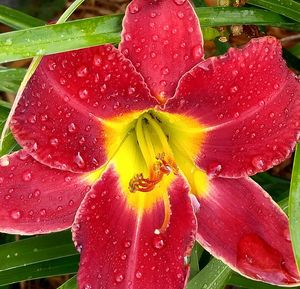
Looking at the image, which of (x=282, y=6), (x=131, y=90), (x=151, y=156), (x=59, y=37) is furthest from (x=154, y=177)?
(x=282, y=6)

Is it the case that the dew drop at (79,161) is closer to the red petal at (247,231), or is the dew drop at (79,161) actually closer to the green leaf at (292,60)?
the red petal at (247,231)

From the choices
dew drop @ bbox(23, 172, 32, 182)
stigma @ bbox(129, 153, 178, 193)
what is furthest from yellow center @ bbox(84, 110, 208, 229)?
dew drop @ bbox(23, 172, 32, 182)

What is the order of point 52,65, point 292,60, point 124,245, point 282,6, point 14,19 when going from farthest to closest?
point 292,60 < point 14,19 < point 282,6 < point 124,245 < point 52,65

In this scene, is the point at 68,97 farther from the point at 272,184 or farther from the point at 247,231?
the point at 272,184

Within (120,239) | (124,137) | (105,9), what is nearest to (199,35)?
(124,137)

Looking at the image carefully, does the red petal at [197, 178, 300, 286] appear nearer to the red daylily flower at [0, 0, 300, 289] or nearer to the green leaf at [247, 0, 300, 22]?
the red daylily flower at [0, 0, 300, 289]
